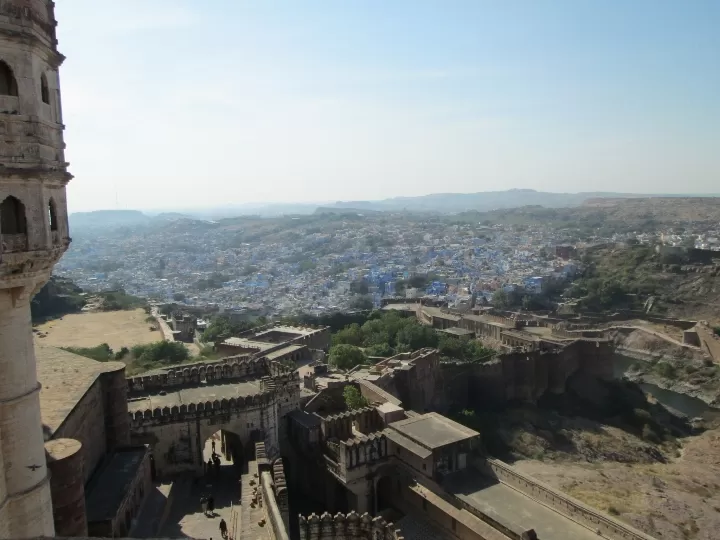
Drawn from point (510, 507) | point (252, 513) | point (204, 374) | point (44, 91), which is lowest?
point (510, 507)

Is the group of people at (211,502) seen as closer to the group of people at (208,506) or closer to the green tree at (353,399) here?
the group of people at (208,506)

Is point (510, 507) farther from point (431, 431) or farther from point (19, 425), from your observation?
point (19, 425)

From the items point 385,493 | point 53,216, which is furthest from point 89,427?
point 385,493

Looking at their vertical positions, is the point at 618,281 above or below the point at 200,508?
below

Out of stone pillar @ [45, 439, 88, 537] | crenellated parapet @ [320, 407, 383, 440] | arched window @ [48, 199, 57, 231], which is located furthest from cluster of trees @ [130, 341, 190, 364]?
arched window @ [48, 199, 57, 231]

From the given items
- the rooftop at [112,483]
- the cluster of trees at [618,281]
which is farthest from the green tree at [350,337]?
the cluster of trees at [618,281]

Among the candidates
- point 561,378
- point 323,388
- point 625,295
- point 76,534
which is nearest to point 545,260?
point 625,295

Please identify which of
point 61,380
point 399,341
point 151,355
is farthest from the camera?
point 399,341

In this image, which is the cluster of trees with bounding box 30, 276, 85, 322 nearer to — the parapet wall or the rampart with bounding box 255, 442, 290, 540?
the rampart with bounding box 255, 442, 290, 540

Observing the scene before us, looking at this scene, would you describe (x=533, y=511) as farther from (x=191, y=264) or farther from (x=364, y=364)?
(x=191, y=264)
